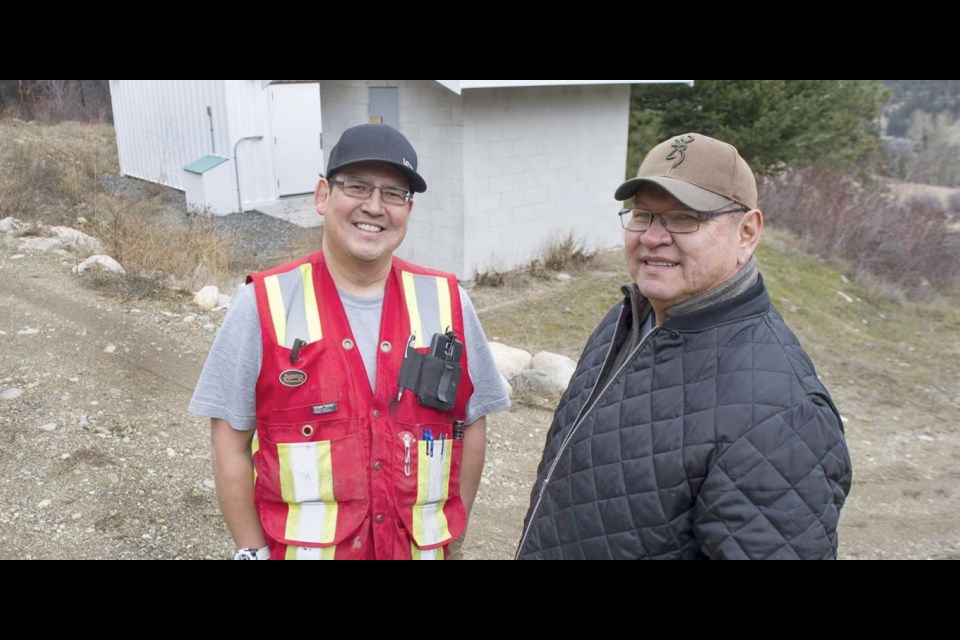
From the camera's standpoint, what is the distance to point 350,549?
2.10m

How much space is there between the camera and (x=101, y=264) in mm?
8062

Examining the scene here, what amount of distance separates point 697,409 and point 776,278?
11464mm

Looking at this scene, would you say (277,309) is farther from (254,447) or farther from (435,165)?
(435,165)

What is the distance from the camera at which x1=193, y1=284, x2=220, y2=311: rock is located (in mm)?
7547

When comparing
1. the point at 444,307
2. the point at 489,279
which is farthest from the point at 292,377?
the point at 489,279

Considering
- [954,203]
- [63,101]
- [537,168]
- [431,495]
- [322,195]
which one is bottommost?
[954,203]

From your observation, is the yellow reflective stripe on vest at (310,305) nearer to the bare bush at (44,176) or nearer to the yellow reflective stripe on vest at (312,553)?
the yellow reflective stripe on vest at (312,553)

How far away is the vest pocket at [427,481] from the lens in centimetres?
216

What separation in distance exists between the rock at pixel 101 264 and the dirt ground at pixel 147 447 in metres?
0.15

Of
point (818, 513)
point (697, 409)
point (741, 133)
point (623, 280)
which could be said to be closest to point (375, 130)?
point (697, 409)

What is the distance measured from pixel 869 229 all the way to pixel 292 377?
49.7 ft

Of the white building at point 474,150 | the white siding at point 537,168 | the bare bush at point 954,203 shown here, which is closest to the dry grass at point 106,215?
the white building at point 474,150

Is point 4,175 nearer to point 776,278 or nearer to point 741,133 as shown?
point 776,278

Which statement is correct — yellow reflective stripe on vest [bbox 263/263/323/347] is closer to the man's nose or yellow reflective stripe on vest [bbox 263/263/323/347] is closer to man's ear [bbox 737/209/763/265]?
the man's nose
